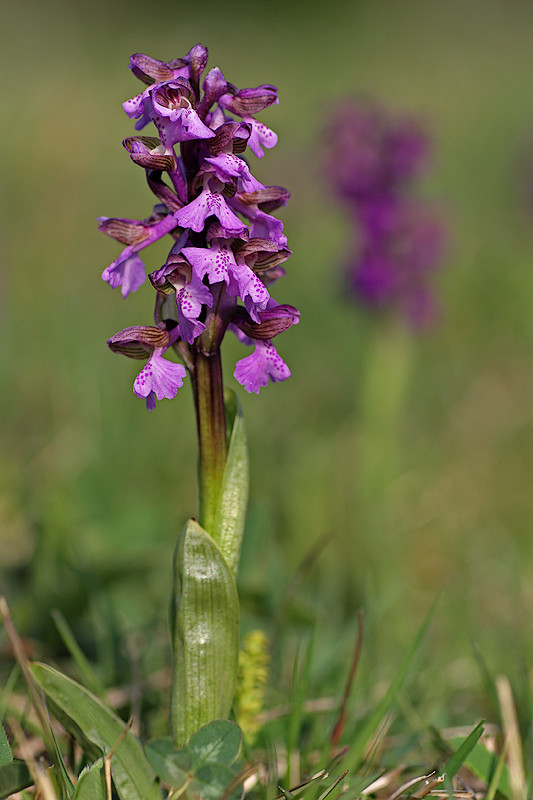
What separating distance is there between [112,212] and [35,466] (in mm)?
3646

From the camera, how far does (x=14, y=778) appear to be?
4.59ft

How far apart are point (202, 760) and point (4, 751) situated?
353 millimetres

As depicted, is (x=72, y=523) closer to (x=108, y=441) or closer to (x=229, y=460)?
(x=108, y=441)

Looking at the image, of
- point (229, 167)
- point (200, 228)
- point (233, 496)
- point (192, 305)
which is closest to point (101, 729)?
point (233, 496)

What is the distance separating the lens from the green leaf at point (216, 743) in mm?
1391

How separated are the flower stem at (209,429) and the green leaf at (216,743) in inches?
14.2

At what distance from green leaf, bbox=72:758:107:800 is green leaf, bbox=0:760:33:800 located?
148mm

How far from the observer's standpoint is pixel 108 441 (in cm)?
371

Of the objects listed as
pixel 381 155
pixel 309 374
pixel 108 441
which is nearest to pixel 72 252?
pixel 309 374

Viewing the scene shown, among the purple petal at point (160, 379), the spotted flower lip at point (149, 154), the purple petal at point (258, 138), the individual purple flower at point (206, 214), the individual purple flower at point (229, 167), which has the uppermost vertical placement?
the purple petal at point (258, 138)

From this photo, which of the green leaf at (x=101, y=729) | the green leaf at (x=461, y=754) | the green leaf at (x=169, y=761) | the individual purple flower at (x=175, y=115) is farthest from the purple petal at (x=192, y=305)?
the green leaf at (x=461, y=754)

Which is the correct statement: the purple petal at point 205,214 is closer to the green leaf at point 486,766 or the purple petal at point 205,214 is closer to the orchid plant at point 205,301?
the orchid plant at point 205,301

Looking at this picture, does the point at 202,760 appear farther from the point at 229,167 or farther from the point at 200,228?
the point at 229,167

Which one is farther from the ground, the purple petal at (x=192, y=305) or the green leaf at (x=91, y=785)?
the purple petal at (x=192, y=305)
